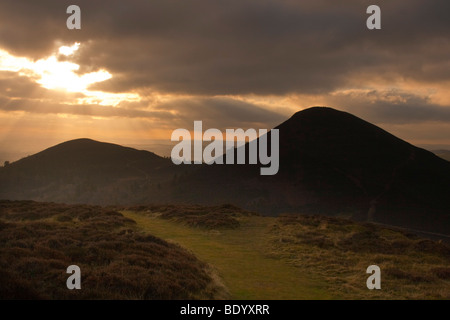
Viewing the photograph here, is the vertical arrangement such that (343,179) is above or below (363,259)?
above

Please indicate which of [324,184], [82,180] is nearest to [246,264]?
[324,184]

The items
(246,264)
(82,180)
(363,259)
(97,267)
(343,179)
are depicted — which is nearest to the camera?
(97,267)

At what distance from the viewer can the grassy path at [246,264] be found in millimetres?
14008

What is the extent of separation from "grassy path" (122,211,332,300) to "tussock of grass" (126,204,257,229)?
1347mm

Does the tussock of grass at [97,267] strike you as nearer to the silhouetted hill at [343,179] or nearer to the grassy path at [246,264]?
the grassy path at [246,264]

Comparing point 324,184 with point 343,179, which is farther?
point 343,179

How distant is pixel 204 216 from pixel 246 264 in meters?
16.9

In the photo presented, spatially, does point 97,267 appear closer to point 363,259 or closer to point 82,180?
point 363,259

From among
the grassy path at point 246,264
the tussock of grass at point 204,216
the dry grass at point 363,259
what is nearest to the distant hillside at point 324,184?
the tussock of grass at point 204,216

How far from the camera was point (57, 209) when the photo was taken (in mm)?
35375

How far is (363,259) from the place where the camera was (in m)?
21.0

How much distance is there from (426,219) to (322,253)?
70.1 meters
